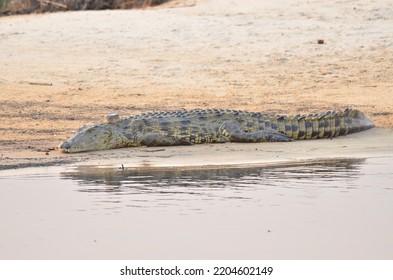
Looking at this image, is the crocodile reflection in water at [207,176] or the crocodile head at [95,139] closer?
the crocodile reflection in water at [207,176]

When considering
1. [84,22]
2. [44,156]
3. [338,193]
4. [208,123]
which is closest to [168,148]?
[208,123]

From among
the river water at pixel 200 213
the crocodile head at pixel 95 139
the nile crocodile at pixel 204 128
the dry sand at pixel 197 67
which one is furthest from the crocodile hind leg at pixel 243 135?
the river water at pixel 200 213

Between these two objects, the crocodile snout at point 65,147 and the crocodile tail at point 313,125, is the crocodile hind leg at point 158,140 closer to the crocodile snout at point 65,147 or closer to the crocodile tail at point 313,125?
the crocodile snout at point 65,147

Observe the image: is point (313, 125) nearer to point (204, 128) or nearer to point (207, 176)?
point (204, 128)

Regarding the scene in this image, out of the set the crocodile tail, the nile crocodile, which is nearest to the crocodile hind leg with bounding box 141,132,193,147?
the nile crocodile

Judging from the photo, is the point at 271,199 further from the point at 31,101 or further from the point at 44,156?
the point at 31,101

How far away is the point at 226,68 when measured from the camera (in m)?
14.2

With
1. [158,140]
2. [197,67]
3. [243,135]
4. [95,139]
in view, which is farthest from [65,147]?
[197,67]

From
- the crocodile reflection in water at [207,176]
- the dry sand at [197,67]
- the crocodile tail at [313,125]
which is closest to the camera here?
the crocodile reflection in water at [207,176]

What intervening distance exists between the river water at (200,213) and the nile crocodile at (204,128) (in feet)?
4.56

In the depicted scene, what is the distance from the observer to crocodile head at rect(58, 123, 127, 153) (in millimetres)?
9695

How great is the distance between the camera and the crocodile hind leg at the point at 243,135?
10156 mm

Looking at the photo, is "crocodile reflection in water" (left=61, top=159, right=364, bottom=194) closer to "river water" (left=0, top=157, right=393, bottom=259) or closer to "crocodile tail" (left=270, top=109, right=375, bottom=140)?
"river water" (left=0, top=157, right=393, bottom=259)

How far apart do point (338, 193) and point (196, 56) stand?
7405mm
